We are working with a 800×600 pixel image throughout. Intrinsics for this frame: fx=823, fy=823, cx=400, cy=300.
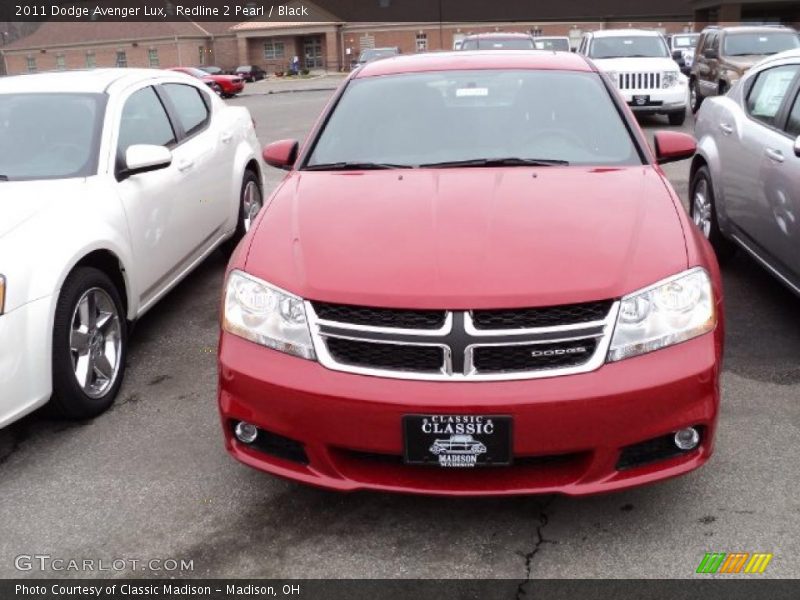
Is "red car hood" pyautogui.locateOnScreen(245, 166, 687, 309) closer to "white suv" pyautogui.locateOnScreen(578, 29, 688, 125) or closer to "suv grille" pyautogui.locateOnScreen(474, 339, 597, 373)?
"suv grille" pyautogui.locateOnScreen(474, 339, 597, 373)

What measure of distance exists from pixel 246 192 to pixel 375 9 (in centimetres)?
6584

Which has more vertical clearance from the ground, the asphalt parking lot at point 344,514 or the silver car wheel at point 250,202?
the silver car wheel at point 250,202

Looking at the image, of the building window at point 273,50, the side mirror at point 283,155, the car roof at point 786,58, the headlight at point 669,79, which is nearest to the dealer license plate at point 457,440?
the side mirror at point 283,155

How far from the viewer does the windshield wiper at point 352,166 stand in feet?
12.5

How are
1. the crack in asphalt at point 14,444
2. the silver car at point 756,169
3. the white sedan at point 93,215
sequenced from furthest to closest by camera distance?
the silver car at point 756,169, the crack in asphalt at point 14,444, the white sedan at point 93,215

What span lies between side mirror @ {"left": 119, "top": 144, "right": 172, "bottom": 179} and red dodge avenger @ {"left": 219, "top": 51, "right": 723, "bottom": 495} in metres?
1.59

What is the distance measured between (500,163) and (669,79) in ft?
38.7

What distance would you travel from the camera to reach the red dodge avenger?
261cm

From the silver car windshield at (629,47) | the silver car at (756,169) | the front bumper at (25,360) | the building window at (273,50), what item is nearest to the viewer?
the front bumper at (25,360)

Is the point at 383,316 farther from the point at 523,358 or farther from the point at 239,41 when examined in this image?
the point at 239,41

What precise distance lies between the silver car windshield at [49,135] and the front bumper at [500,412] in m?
2.16

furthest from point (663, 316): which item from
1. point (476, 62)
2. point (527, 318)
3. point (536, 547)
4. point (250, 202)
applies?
point (250, 202)

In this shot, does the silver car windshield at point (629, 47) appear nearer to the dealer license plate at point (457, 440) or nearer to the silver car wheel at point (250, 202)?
the silver car wheel at point (250, 202)

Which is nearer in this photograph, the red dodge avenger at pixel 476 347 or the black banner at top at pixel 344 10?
the red dodge avenger at pixel 476 347
